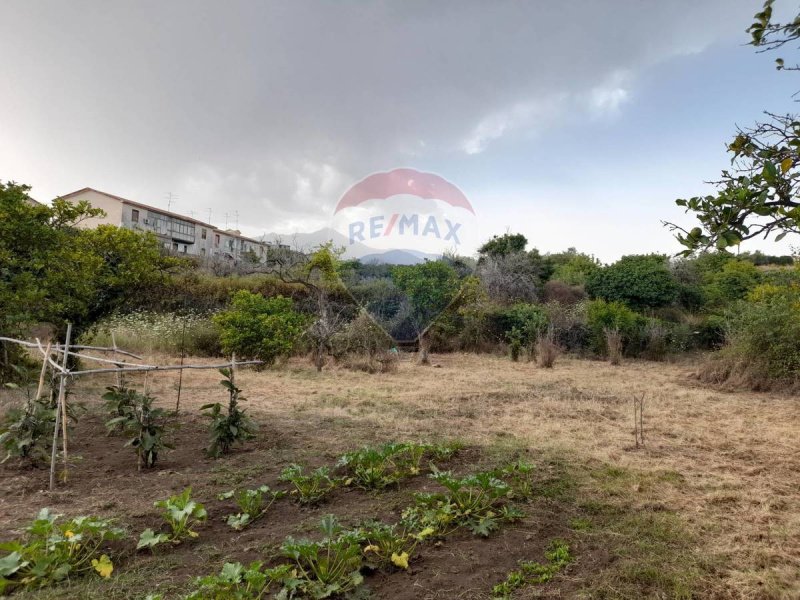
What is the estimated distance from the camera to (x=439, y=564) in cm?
207

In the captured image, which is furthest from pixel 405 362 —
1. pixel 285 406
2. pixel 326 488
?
pixel 326 488

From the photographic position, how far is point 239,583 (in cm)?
177

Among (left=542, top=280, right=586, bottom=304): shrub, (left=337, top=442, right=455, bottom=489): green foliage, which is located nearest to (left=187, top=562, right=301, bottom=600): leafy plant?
(left=337, top=442, right=455, bottom=489): green foliage

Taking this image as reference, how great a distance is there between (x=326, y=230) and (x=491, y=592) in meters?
8.13

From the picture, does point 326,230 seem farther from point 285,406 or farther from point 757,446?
point 757,446

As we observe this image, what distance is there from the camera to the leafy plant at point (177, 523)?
215 centimetres

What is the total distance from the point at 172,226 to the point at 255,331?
25.2 m

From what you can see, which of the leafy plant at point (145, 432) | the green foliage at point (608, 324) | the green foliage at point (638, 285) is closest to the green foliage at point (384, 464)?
the leafy plant at point (145, 432)

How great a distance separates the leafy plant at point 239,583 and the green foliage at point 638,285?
1320cm

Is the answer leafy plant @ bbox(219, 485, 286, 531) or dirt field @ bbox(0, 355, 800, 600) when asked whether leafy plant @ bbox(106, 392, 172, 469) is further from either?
leafy plant @ bbox(219, 485, 286, 531)

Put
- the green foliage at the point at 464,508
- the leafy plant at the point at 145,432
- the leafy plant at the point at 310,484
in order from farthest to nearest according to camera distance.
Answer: the leafy plant at the point at 145,432 → the leafy plant at the point at 310,484 → the green foliage at the point at 464,508

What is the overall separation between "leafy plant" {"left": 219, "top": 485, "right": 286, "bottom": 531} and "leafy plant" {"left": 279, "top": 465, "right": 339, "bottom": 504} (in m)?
0.11

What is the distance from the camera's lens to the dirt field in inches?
78.6

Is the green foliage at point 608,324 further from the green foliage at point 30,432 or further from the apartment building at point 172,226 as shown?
the apartment building at point 172,226
